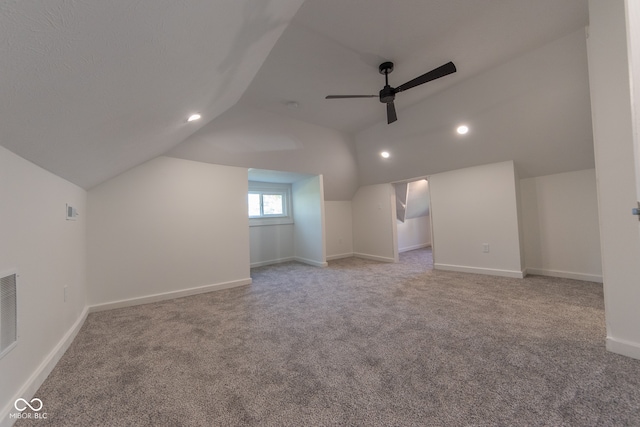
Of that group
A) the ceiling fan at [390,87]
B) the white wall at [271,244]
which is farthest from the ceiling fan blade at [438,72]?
the white wall at [271,244]

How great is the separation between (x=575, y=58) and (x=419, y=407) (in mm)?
3649

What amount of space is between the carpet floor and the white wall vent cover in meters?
0.42

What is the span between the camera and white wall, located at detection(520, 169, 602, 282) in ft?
10.8

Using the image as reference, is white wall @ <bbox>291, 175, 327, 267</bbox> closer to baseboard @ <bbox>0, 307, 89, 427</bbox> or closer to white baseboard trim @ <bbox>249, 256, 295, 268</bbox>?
white baseboard trim @ <bbox>249, 256, 295, 268</bbox>

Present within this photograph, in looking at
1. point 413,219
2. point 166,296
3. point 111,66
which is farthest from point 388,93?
point 413,219

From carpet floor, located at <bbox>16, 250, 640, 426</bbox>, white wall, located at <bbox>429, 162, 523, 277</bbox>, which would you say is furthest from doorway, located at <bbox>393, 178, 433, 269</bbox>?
carpet floor, located at <bbox>16, 250, 640, 426</bbox>

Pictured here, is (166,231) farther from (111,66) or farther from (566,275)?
(566,275)

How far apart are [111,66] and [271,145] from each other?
115 inches

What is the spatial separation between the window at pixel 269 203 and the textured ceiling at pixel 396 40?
2568 mm

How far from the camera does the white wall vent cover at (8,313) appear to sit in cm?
120

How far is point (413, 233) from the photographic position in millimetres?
7152

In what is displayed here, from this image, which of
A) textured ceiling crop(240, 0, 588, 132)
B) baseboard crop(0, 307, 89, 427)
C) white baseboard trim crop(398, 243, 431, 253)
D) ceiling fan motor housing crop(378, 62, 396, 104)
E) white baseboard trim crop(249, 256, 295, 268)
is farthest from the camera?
A: white baseboard trim crop(398, 243, 431, 253)

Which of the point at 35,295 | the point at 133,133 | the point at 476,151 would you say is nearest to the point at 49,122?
the point at 133,133

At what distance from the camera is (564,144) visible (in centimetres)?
314
